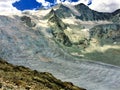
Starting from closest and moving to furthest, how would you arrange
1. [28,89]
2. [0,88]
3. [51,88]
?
[0,88], [28,89], [51,88]

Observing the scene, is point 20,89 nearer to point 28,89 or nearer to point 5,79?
point 28,89

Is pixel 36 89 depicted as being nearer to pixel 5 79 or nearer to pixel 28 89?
pixel 28 89

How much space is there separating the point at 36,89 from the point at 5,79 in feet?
20.5

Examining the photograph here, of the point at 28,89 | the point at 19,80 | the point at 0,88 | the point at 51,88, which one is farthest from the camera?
the point at 51,88

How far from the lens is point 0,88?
52781 millimetres

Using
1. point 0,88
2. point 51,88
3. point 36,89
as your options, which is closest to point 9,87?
point 0,88

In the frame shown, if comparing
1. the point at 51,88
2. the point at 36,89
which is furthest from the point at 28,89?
the point at 51,88

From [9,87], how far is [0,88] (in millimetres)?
1616

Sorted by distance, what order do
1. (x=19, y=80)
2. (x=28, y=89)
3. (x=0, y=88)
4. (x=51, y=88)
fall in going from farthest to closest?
(x=51, y=88) < (x=19, y=80) < (x=28, y=89) < (x=0, y=88)

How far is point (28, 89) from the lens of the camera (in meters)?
56.4

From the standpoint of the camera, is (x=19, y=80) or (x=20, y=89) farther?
(x=19, y=80)

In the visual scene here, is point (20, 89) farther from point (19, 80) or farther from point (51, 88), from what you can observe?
point (51, 88)

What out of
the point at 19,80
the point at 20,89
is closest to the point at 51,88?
the point at 19,80

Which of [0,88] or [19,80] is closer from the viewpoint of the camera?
[0,88]
